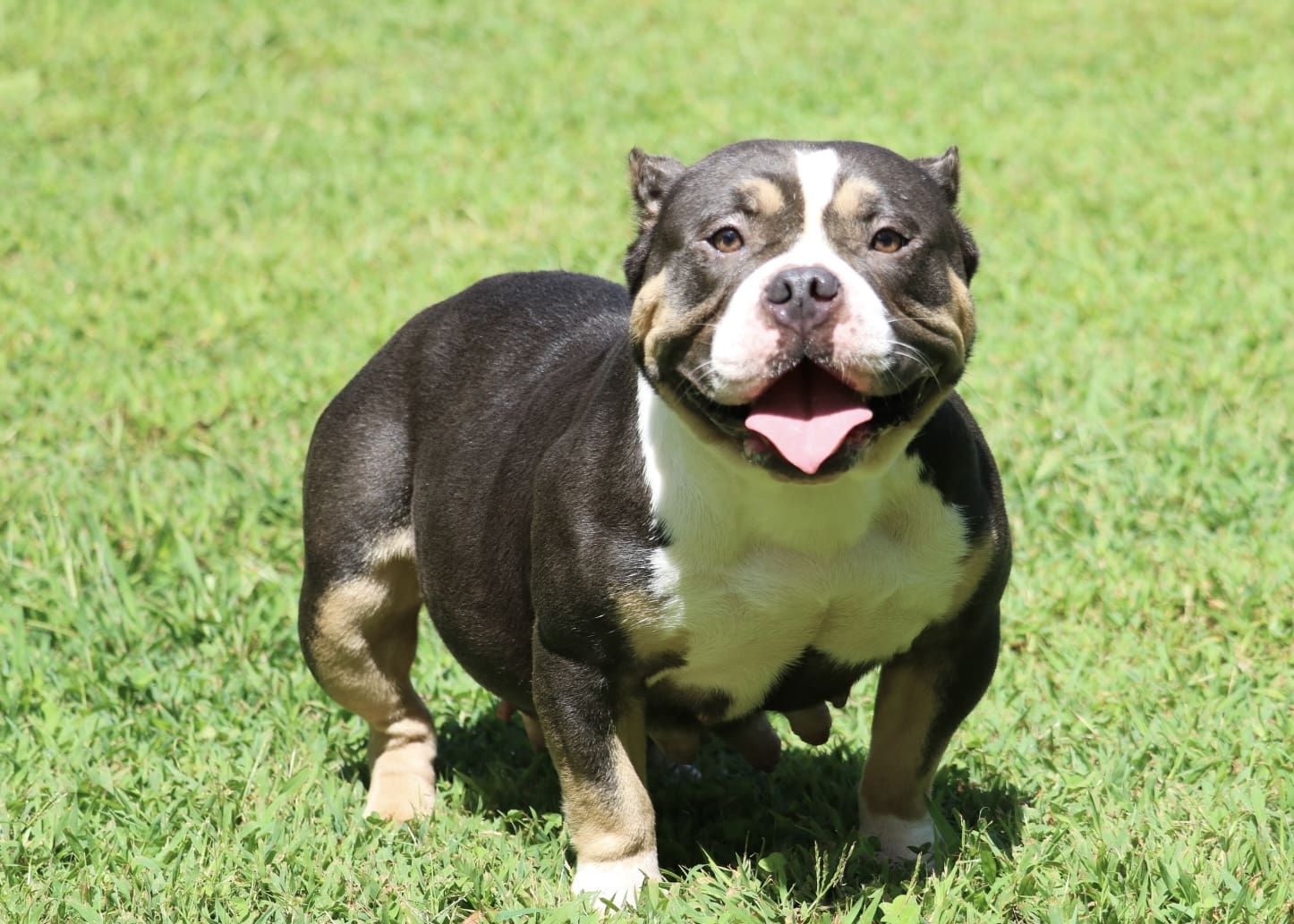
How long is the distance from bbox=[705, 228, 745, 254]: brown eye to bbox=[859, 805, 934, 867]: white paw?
1569 mm

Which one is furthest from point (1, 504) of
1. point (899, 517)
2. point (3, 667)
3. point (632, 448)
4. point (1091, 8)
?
point (1091, 8)

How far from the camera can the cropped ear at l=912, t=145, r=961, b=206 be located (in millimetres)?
4043

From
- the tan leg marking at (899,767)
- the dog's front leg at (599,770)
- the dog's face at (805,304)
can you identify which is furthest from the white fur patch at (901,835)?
the dog's face at (805,304)

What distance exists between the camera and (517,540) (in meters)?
4.39

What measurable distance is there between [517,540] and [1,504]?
10.1 feet

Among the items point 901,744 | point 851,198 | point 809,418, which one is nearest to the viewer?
point 809,418

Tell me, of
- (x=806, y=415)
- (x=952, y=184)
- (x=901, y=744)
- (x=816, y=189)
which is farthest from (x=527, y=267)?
(x=806, y=415)

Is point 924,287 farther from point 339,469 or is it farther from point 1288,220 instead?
point 1288,220

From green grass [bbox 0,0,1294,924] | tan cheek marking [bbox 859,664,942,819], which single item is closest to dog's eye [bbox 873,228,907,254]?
tan cheek marking [bbox 859,664,942,819]

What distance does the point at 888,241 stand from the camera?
3703 mm

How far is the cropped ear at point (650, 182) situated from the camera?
4082 millimetres

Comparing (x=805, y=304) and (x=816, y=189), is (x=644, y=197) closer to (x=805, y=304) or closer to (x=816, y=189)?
(x=816, y=189)

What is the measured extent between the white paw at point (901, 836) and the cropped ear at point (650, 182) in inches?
64.1

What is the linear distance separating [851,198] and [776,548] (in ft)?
2.62
